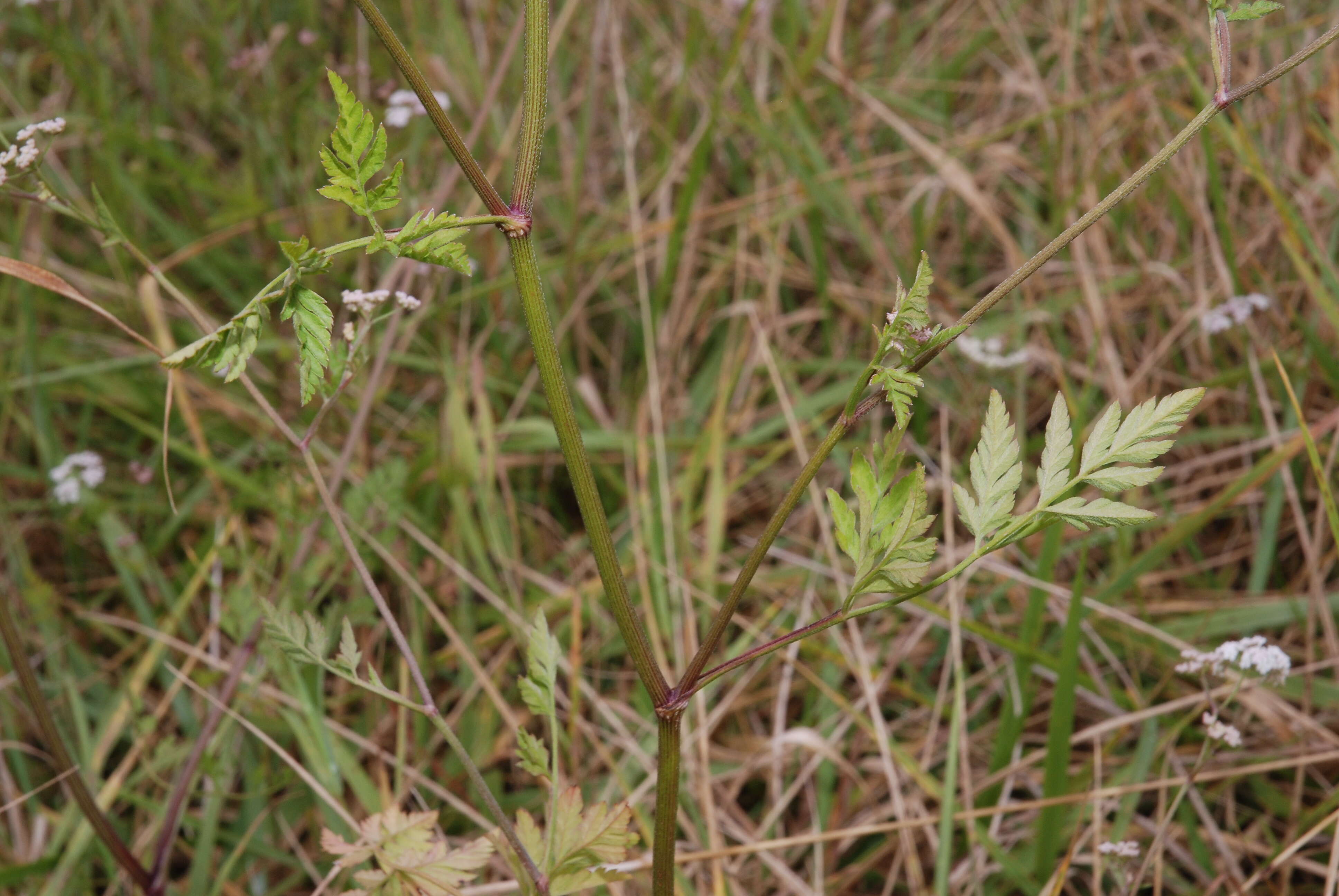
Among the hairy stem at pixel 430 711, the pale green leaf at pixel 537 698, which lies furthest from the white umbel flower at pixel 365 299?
the pale green leaf at pixel 537 698

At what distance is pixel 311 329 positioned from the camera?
0.92m

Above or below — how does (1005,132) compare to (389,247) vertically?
below

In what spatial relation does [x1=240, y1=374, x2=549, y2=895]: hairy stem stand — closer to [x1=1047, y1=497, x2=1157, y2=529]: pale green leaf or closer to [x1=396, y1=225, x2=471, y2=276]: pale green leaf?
[x1=396, y1=225, x2=471, y2=276]: pale green leaf

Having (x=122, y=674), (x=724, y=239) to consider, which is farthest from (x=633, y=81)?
(x=122, y=674)

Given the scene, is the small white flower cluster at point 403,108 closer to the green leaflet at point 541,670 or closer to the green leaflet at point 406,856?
the green leaflet at point 541,670

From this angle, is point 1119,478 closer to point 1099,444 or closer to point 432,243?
point 1099,444

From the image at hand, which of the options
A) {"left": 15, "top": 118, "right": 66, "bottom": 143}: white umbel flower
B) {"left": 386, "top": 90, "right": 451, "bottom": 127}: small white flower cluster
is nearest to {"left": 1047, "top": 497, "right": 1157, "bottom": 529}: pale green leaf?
{"left": 15, "top": 118, "right": 66, "bottom": 143}: white umbel flower

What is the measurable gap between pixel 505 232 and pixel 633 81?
280 centimetres

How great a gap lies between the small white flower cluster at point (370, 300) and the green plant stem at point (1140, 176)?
62cm

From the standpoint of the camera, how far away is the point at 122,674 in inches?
96.4

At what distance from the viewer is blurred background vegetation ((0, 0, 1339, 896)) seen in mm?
2018

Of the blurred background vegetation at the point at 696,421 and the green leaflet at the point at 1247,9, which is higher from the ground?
the green leaflet at the point at 1247,9

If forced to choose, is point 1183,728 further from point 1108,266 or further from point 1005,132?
point 1005,132

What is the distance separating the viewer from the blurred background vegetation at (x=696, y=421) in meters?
2.02
